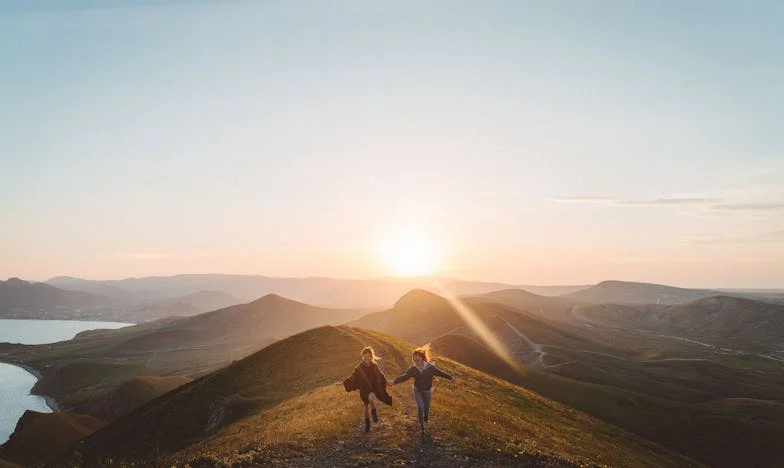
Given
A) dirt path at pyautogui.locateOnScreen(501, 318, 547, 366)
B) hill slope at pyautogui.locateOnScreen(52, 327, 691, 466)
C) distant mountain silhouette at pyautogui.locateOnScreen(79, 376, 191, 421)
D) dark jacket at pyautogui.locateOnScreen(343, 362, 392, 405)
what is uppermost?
dark jacket at pyautogui.locateOnScreen(343, 362, 392, 405)

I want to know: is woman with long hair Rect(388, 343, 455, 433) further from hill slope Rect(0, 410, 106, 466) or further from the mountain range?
hill slope Rect(0, 410, 106, 466)

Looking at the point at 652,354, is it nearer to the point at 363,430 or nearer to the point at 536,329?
the point at 536,329

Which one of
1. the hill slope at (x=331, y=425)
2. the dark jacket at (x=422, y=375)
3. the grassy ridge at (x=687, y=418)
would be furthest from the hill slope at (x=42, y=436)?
the dark jacket at (x=422, y=375)

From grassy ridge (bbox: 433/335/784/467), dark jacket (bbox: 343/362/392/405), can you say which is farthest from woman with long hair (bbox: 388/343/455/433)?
grassy ridge (bbox: 433/335/784/467)

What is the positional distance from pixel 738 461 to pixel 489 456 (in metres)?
79.1

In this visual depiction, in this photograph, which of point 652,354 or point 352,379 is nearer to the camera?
point 352,379

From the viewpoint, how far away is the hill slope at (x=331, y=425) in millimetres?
22188

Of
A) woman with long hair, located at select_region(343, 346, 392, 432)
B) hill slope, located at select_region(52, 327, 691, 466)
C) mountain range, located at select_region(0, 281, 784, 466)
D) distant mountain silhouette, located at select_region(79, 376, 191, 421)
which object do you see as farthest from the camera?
distant mountain silhouette, located at select_region(79, 376, 191, 421)

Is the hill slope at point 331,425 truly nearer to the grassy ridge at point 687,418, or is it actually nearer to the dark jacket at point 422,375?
the dark jacket at point 422,375

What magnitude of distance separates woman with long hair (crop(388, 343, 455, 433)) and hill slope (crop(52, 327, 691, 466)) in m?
1.50

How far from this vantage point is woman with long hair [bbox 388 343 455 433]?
899 inches

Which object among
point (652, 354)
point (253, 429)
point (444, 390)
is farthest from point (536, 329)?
point (253, 429)

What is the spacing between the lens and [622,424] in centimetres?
8438

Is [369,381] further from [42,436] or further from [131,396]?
[131,396]
